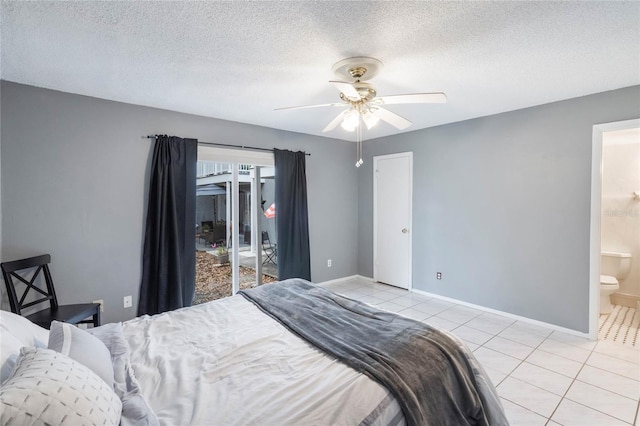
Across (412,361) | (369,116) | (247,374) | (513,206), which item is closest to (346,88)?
(369,116)

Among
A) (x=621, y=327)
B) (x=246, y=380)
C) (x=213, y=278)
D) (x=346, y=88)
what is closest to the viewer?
(x=246, y=380)

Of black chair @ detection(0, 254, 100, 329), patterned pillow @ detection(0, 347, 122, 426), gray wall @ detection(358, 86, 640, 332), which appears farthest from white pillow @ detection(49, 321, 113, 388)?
gray wall @ detection(358, 86, 640, 332)

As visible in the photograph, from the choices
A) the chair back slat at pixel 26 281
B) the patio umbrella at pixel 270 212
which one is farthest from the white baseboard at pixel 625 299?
the chair back slat at pixel 26 281

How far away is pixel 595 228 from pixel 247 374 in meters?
3.55

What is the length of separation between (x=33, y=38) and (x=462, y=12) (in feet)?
8.76

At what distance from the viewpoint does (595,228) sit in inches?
117

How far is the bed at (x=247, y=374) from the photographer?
40.1 inches

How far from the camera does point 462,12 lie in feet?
5.52

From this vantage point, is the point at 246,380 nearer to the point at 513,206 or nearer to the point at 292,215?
the point at 292,215

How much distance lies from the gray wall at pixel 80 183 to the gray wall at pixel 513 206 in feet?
10.6

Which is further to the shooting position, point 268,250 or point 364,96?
point 268,250

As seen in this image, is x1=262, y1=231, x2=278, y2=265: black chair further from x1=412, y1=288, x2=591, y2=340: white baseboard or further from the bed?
the bed

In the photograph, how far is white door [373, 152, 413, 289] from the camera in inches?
184

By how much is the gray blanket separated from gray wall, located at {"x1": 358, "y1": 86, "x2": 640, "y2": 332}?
92.6 inches
